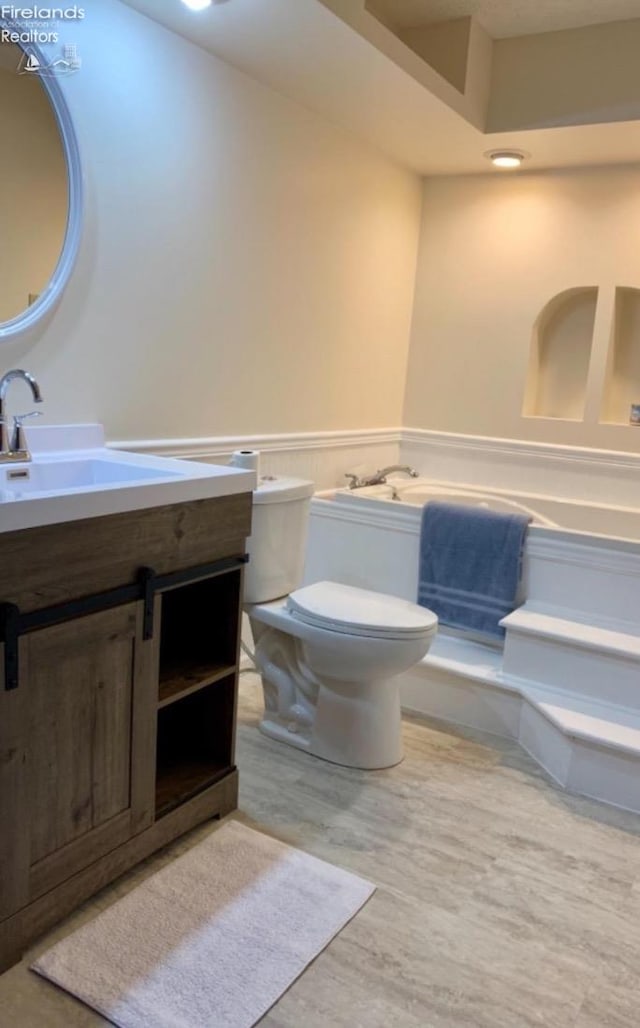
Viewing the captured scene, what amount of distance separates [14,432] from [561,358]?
2721 mm

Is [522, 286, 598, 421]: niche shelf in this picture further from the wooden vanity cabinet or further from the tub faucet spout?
the wooden vanity cabinet

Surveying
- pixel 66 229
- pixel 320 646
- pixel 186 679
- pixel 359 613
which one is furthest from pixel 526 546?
pixel 66 229

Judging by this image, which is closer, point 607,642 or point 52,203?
point 52,203

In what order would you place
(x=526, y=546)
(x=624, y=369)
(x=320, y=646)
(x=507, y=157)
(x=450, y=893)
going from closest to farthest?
(x=450, y=893)
(x=320, y=646)
(x=526, y=546)
(x=507, y=157)
(x=624, y=369)

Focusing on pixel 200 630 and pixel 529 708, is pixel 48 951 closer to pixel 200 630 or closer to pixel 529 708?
pixel 200 630

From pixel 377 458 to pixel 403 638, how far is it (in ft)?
5.73

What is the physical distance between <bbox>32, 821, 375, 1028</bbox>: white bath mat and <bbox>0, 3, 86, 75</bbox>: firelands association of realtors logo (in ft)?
6.38

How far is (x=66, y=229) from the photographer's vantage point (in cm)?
204

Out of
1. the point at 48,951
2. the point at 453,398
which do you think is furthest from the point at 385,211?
the point at 48,951

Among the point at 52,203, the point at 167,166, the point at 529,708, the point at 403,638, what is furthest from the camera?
the point at 529,708

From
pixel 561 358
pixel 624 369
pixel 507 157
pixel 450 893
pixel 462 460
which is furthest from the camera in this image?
pixel 462 460

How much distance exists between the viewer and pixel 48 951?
151cm

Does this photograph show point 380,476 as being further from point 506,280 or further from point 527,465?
point 506,280

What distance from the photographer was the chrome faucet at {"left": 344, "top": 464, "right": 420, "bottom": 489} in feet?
11.3
